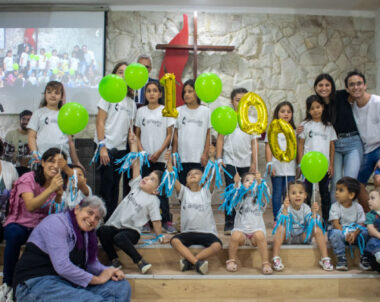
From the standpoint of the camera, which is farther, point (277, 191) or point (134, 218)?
point (277, 191)

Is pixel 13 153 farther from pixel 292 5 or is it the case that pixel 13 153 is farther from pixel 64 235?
pixel 292 5

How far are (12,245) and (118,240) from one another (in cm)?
63

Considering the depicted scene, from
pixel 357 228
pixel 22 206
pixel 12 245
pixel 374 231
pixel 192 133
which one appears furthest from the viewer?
pixel 192 133

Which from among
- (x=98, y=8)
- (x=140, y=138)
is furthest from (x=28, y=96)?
(x=140, y=138)

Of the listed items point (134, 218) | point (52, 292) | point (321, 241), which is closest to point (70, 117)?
point (134, 218)

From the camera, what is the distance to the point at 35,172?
2.54m

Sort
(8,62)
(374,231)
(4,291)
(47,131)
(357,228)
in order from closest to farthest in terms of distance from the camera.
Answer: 1. (4,291)
2. (374,231)
3. (357,228)
4. (47,131)
5. (8,62)

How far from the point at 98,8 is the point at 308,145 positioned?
3.10 meters

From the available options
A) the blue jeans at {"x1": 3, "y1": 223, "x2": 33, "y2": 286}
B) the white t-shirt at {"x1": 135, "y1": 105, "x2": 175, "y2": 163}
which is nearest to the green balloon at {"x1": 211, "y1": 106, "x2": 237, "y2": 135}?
the white t-shirt at {"x1": 135, "y1": 105, "x2": 175, "y2": 163}

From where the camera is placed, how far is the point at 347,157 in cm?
313

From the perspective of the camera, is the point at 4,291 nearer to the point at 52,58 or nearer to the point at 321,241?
the point at 321,241

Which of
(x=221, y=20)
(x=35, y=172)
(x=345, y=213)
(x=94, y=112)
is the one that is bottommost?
(x=345, y=213)

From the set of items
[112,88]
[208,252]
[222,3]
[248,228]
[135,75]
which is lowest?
[208,252]

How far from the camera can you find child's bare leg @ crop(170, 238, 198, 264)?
8.52 ft
